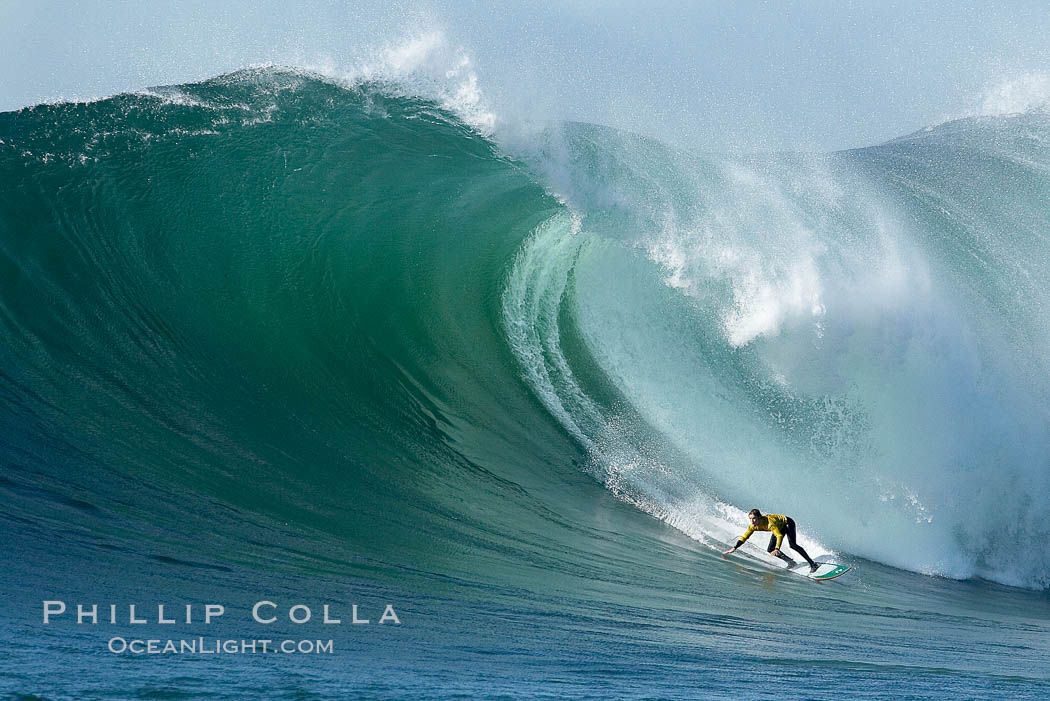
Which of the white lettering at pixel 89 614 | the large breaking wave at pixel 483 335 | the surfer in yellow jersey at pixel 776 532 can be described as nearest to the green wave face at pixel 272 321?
the large breaking wave at pixel 483 335

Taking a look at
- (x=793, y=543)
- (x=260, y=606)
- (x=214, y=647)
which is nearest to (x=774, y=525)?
(x=793, y=543)

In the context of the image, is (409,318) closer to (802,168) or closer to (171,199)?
(171,199)

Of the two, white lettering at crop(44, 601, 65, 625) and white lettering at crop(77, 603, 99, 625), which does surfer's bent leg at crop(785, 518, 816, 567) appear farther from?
white lettering at crop(44, 601, 65, 625)

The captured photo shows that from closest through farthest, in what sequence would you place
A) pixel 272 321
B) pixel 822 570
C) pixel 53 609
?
1. pixel 53 609
2. pixel 822 570
3. pixel 272 321

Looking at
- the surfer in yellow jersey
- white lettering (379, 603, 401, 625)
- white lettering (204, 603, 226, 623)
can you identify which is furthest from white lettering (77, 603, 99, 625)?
the surfer in yellow jersey

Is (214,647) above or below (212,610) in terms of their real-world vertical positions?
below

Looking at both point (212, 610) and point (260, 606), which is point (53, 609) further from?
point (260, 606)
